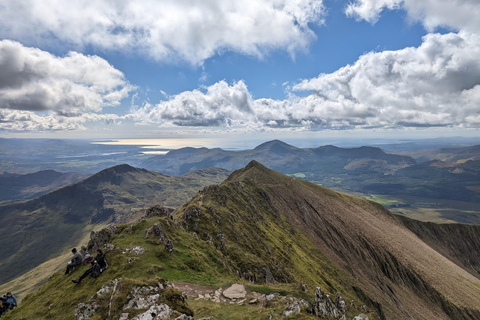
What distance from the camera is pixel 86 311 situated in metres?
23.6

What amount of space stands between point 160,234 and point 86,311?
74.4ft

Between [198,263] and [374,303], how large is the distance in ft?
324

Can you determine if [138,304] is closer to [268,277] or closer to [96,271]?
[96,271]

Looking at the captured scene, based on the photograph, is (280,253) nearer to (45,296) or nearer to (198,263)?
(198,263)

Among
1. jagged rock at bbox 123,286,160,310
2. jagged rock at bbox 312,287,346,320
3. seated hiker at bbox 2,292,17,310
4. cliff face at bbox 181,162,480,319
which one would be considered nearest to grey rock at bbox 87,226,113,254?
seated hiker at bbox 2,292,17,310

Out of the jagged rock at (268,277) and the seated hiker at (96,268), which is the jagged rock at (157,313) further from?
the jagged rock at (268,277)

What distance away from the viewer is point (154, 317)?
21000 millimetres

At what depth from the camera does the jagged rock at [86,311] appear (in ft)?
76.3

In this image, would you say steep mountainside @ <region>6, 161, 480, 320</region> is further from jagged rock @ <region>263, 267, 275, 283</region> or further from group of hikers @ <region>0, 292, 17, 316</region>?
group of hikers @ <region>0, 292, 17, 316</region>

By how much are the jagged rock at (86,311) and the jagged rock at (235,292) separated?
17.9m

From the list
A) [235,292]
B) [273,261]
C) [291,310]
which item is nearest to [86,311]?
[235,292]

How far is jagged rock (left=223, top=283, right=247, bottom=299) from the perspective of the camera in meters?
35.0

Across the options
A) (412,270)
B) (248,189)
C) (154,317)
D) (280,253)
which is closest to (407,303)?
(412,270)

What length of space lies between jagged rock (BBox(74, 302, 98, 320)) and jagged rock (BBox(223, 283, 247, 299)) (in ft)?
58.7
